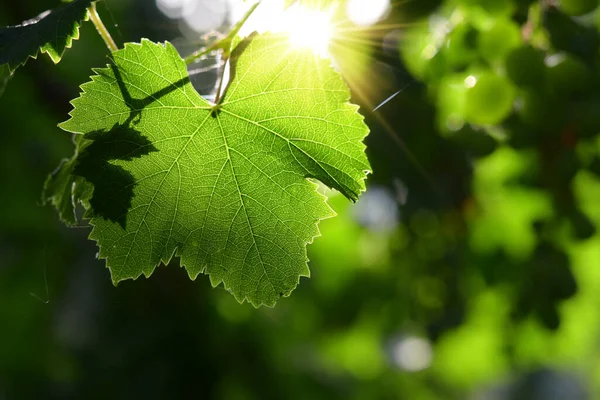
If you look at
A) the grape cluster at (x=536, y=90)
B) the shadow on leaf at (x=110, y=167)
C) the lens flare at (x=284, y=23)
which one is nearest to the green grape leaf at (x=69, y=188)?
the shadow on leaf at (x=110, y=167)

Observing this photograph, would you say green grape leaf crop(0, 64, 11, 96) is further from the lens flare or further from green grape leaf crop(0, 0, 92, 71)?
the lens flare

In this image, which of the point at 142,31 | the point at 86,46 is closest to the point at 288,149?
the point at 142,31

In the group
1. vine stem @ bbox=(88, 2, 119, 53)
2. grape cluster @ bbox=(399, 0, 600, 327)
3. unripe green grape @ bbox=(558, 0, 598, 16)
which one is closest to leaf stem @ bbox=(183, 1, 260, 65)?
vine stem @ bbox=(88, 2, 119, 53)

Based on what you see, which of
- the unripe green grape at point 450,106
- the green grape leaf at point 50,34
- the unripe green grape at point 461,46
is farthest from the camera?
the unripe green grape at point 450,106

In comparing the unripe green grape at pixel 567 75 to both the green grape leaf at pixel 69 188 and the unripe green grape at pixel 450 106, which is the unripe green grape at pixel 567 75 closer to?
the unripe green grape at pixel 450 106

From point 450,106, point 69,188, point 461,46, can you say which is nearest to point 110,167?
point 69,188

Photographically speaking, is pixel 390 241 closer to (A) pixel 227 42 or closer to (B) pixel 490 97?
(B) pixel 490 97
